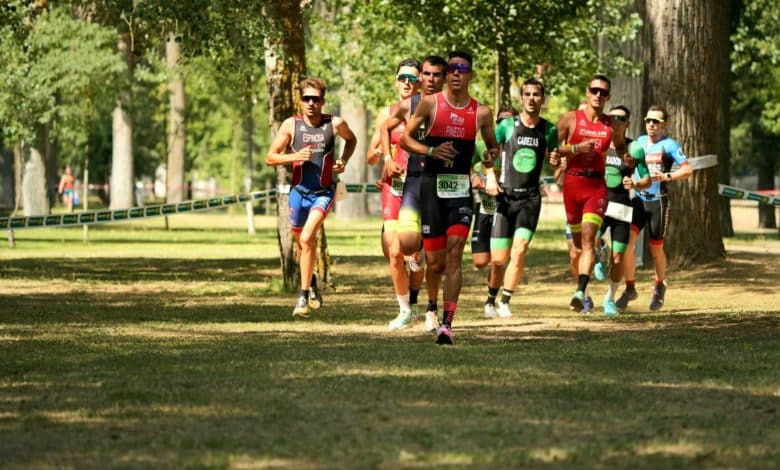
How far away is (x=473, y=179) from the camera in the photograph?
52.3ft

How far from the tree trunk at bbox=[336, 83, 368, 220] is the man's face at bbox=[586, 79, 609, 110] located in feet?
122

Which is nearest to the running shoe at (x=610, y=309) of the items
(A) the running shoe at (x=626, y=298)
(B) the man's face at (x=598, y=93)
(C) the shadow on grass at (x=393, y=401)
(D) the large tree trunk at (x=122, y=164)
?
(A) the running shoe at (x=626, y=298)

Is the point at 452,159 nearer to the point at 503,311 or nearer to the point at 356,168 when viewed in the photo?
the point at 503,311

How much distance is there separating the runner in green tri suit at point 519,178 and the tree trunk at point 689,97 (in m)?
7.15

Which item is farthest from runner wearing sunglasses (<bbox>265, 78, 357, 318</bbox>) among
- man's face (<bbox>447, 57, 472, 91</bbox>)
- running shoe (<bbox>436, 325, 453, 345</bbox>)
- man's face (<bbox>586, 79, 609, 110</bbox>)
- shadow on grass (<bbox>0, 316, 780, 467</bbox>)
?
running shoe (<bbox>436, 325, 453, 345</bbox>)

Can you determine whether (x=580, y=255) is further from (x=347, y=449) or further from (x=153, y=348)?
(x=347, y=449)

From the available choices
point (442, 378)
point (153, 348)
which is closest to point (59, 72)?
point (153, 348)

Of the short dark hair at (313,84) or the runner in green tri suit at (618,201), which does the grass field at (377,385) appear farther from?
the short dark hair at (313,84)

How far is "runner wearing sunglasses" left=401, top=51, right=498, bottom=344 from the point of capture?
12.6m

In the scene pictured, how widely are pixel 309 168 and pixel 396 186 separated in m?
1.28

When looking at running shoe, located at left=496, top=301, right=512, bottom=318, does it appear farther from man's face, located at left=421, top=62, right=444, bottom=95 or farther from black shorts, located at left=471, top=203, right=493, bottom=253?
man's face, located at left=421, top=62, right=444, bottom=95

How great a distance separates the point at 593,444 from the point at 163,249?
27.3m

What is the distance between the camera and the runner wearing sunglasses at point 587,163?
15.9m

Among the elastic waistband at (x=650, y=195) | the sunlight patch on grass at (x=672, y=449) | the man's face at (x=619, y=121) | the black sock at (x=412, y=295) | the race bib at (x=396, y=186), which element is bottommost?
the sunlight patch on grass at (x=672, y=449)
